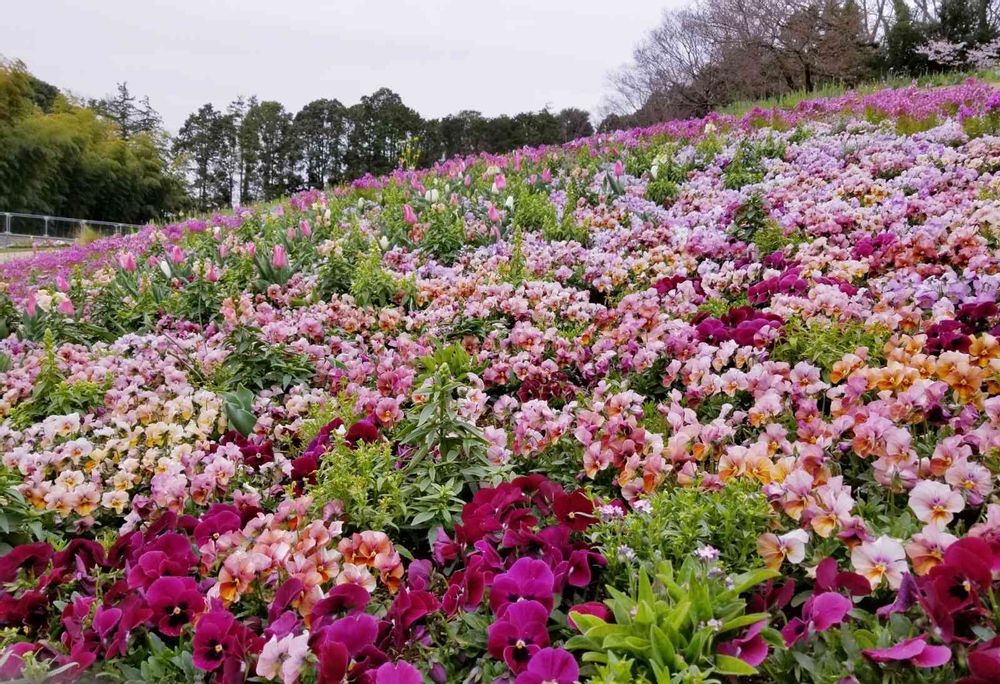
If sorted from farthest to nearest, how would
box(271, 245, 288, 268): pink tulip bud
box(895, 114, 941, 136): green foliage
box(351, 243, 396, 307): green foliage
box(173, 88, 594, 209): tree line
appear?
1. box(173, 88, 594, 209): tree line
2. box(895, 114, 941, 136): green foliage
3. box(271, 245, 288, 268): pink tulip bud
4. box(351, 243, 396, 307): green foliage

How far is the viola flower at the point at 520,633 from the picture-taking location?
1336mm

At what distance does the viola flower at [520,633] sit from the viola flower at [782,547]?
0.50 m

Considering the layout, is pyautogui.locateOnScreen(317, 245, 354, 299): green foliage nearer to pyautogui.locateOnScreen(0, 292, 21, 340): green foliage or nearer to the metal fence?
pyautogui.locateOnScreen(0, 292, 21, 340): green foliage

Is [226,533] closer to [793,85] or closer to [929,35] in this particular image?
[793,85]

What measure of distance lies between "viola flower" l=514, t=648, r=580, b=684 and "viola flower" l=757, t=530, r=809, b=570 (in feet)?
1.67

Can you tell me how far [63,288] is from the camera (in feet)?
14.0

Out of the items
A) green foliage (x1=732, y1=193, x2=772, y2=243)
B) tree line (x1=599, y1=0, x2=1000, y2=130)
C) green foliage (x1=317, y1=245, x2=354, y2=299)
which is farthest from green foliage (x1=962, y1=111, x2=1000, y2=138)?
tree line (x1=599, y1=0, x2=1000, y2=130)

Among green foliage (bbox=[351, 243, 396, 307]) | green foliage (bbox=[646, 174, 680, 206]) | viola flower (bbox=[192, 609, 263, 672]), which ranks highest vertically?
green foliage (bbox=[646, 174, 680, 206])

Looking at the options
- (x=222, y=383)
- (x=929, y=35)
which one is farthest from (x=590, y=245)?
(x=929, y=35)

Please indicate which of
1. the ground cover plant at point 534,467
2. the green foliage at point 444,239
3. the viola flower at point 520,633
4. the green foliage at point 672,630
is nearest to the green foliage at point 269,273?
the ground cover plant at point 534,467

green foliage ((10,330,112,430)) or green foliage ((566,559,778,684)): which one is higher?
green foliage ((10,330,112,430))

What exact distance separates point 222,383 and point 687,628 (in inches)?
97.6

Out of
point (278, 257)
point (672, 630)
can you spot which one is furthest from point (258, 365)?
point (672, 630)

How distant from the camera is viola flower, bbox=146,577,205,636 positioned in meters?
1.55
